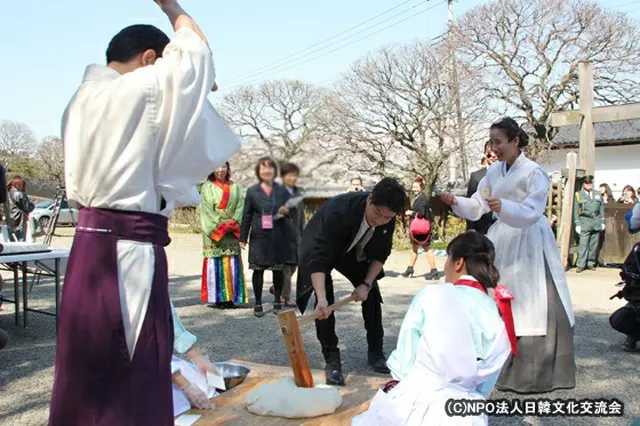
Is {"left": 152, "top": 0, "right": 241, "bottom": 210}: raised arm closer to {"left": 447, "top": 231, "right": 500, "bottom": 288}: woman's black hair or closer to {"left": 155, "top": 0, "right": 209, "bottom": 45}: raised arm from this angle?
{"left": 155, "top": 0, "right": 209, "bottom": 45}: raised arm

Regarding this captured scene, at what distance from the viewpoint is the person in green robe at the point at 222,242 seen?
22.4 feet

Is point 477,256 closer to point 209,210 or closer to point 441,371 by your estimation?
point 441,371

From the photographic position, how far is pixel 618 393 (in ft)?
13.4

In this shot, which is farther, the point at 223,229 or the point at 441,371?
the point at 223,229

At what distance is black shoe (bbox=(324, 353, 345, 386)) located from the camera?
388 cm

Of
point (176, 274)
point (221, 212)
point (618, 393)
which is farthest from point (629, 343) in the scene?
point (176, 274)

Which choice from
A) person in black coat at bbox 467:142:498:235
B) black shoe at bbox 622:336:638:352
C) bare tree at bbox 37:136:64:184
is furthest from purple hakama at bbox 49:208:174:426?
bare tree at bbox 37:136:64:184

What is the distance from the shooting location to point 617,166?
20.9 meters

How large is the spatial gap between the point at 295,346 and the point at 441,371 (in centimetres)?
110

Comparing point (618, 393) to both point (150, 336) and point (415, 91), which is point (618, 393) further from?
point (415, 91)

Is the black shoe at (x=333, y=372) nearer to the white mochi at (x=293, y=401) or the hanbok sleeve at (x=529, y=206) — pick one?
the white mochi at (x=293, y=401)

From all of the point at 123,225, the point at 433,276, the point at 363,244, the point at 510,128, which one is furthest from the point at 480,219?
the point at 433,276

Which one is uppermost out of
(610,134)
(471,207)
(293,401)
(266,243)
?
(610,134)

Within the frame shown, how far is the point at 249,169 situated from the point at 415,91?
14092mm
